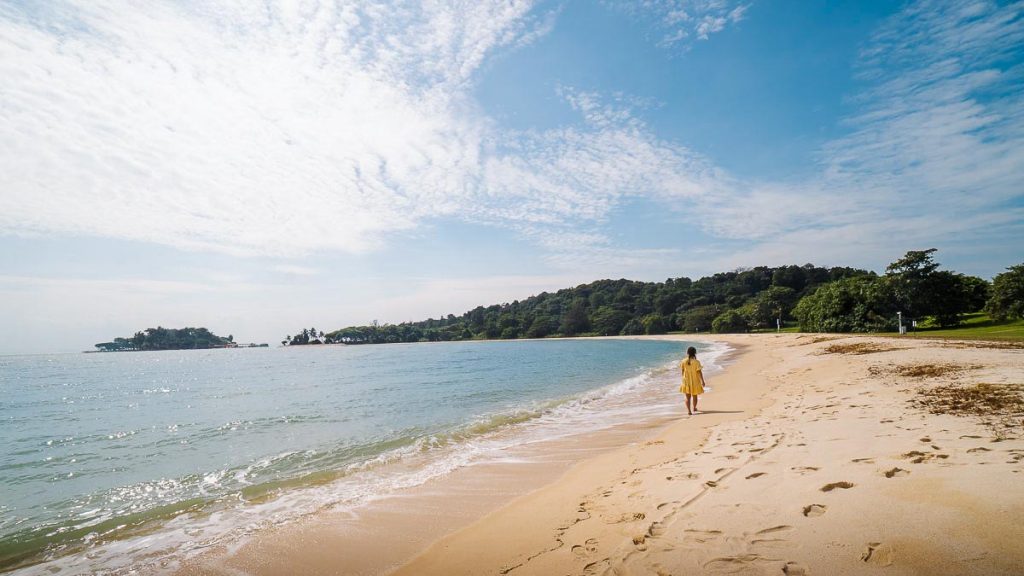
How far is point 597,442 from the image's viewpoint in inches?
449

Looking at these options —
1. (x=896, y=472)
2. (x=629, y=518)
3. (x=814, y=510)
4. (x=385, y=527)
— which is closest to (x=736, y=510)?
(x=814, y=510)

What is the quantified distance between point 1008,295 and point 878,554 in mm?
55732

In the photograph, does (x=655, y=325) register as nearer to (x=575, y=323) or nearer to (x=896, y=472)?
(x=575, y=323)

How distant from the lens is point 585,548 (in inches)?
188

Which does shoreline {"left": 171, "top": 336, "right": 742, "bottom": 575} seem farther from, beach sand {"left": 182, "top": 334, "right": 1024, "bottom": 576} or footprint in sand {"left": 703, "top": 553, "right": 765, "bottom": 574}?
footprint in sand {"left": 703, "top": 553, "right": 765, "bottom": 574}

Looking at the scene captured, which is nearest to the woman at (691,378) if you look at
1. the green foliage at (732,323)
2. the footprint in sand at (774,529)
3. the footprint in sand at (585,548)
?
the footprint in sand at (774,529)

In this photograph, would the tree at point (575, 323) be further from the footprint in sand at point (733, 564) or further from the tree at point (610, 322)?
the footprint in sand at point (733, 564)

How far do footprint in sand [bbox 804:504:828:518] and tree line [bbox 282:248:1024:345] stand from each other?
53.7 metres

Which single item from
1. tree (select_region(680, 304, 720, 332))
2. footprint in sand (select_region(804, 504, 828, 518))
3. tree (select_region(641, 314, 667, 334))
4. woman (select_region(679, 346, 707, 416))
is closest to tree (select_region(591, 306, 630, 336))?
tree (select_region(641, 314, 667, 334))

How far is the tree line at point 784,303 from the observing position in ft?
163

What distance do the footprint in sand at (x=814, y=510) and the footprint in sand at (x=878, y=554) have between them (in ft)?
2.49

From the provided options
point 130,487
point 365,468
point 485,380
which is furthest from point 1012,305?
point 130,487

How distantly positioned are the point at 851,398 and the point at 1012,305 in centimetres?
4583

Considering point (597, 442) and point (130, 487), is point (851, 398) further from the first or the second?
point (130, 487)
